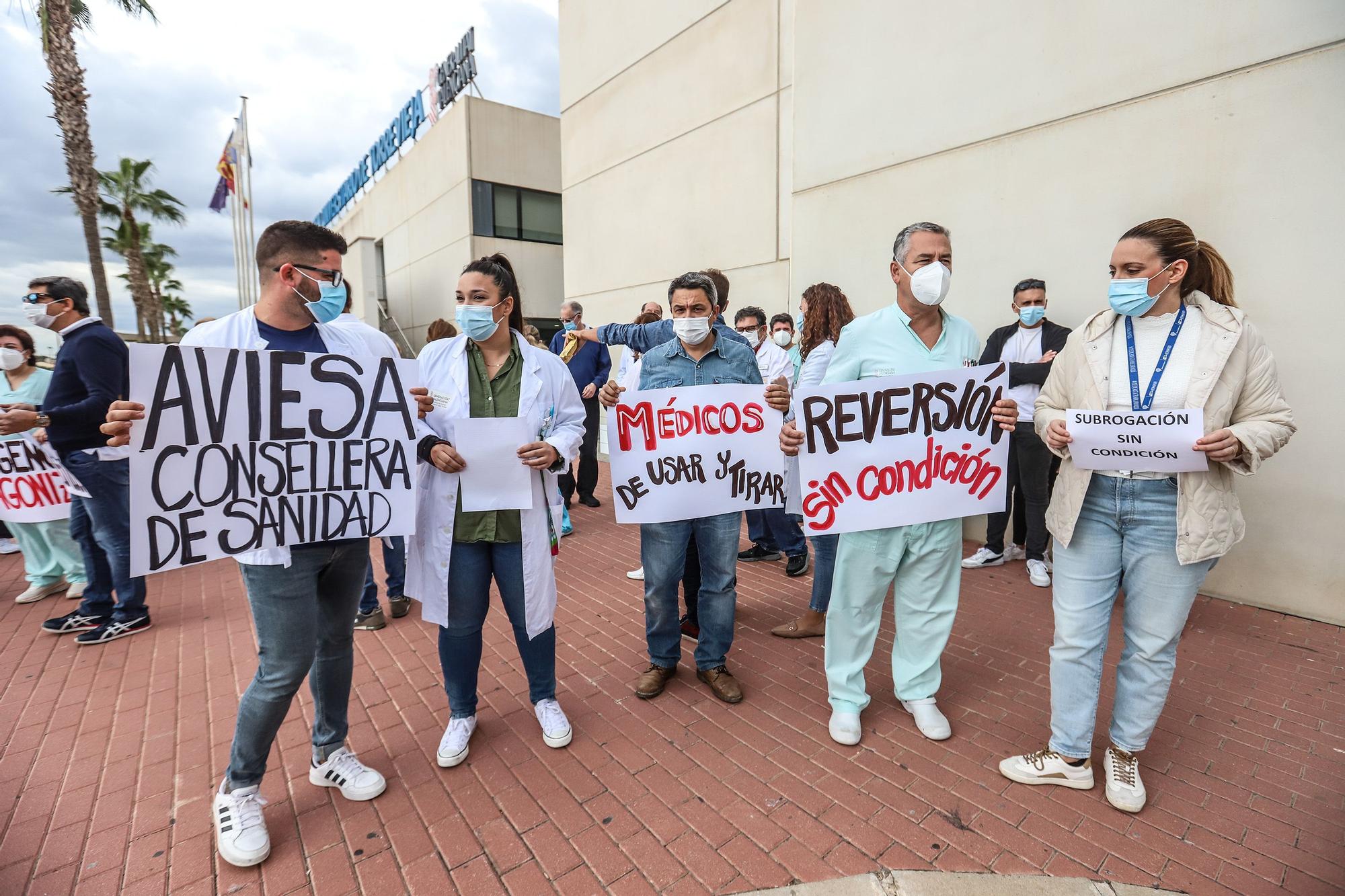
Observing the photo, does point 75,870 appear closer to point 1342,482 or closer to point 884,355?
point 884,355

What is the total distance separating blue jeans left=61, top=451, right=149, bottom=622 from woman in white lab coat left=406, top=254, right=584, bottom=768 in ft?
8.85

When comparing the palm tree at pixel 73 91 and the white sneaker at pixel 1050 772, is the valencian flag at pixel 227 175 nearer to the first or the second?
the palm tree at pixel 73 91

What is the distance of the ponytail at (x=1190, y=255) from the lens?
2.22m

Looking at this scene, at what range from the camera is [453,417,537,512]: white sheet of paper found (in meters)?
2.62

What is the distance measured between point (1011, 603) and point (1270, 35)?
13.2 feet

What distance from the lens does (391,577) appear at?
4570 mm

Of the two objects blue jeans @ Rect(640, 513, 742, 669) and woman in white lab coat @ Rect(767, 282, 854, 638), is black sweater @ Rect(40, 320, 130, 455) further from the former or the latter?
woman in white lab coat @ Rect(767, 282, 854, 638)

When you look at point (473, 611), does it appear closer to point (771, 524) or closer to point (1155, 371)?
point (1155, 371)

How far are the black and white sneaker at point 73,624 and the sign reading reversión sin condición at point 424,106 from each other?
17354 mm

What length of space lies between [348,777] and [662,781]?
1.29m

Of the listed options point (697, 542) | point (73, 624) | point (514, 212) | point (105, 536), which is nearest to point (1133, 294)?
point (697, 542)

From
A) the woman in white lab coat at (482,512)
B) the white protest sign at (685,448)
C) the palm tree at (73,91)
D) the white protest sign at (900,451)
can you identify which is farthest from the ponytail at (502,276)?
the palm tree at (73,91)

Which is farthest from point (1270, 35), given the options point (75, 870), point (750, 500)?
point (75, 870)

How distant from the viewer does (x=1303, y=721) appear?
Result: 9.89 feet
